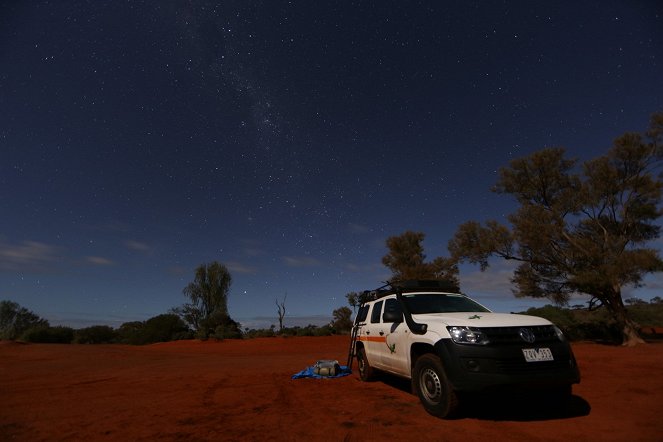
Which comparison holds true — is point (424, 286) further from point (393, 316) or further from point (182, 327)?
point (182, 327)

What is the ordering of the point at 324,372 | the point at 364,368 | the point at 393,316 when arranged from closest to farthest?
the point at 393,316 < the point at 364,368 < the point at 324,372

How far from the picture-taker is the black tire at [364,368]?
25.7ft

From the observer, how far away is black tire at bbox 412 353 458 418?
4730mm

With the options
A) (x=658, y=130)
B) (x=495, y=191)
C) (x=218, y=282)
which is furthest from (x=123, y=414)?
(x=218, y=282)

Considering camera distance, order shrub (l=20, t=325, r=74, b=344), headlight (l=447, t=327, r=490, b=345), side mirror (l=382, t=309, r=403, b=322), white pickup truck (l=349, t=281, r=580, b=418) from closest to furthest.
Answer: white pickup truck (l=349, t=281, r=580, b=418), headlight (l=447, t=327, r=490, b=345), side mirror (l=382, t=309, r=403, b=322), shrub (l=20, t=325, r=74, b=344)

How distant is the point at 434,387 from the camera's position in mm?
5098

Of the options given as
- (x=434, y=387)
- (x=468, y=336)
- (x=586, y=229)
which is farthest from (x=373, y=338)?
(x=586, y=229)

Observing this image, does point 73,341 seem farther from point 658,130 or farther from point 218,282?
point 658,130

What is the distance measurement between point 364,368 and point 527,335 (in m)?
4.25

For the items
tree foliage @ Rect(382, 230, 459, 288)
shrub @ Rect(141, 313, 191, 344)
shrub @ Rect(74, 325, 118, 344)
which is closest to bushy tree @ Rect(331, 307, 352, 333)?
tree foliage @ Rect(382, 230, 459, 288)

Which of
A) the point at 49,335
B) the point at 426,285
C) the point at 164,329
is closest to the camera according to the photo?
the point at 426,285

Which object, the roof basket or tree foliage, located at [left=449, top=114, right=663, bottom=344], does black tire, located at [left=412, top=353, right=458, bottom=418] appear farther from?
tree foliage, located at [left=449, top=114, right=663, bottom=344]

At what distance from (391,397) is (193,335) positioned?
95.4 feet

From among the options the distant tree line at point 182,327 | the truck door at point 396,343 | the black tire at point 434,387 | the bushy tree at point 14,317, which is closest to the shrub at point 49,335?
the distant tree line at point 182,327
